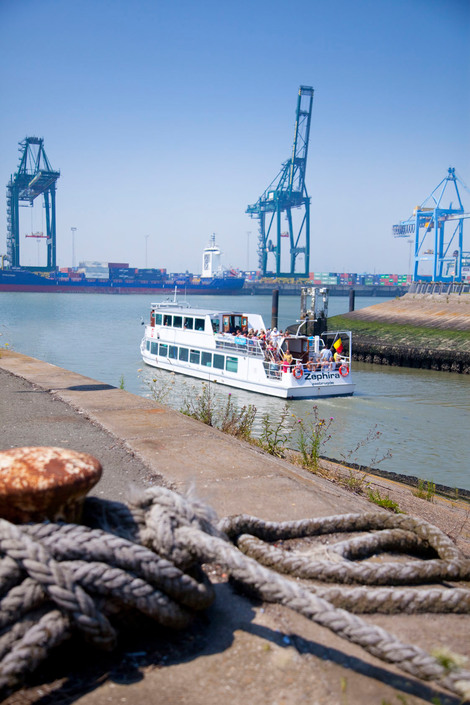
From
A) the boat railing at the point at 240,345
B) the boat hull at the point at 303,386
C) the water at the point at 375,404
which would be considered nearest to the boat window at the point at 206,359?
the boat railing at the point at 240,345

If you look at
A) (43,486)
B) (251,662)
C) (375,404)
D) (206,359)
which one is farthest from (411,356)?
(43,486)

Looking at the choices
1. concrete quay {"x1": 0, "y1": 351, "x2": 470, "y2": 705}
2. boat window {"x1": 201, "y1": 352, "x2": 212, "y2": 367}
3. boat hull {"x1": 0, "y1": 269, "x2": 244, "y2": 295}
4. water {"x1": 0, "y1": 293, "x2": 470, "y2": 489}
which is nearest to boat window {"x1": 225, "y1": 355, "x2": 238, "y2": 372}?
water {"x1": 0, "y1": 293, "x2": 470, "y2": 489}

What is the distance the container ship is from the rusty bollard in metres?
136

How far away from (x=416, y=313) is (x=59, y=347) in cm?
2884

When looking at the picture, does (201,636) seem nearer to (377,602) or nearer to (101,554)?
(101,554)

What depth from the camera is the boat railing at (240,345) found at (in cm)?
2519

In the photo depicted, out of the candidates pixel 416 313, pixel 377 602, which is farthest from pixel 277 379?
pixel 416 313

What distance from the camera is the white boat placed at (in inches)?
947

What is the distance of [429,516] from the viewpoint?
6762mm

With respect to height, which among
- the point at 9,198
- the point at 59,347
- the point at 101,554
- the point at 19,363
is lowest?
the point at 59,347

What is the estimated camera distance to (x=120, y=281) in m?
151

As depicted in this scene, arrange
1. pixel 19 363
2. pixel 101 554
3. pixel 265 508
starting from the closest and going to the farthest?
pixel 101 554
pixel 265 508
pixel 19 363

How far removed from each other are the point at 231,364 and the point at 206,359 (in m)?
2.09

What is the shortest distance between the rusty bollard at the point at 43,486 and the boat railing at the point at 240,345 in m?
22.3
